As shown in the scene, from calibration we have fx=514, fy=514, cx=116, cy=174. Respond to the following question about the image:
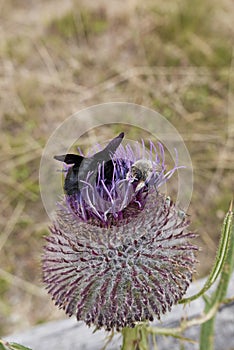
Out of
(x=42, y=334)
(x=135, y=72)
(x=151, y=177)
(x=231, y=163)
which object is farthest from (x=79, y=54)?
(x=151, y=177)

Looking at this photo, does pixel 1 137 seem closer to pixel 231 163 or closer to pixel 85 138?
pixel 85 138

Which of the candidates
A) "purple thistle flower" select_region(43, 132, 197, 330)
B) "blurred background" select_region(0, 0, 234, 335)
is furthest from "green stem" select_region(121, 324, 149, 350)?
"blurred background" select_region(0, 0, 234, 335)

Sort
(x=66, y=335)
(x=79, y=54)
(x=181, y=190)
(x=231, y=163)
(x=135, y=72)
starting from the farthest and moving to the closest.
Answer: (x=79, y=54)
(x=135, y=72)
(x=231, y=163)
(x=66, y=335)
(x=181, y=190)

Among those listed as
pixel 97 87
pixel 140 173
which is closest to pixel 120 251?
pixel 140 173

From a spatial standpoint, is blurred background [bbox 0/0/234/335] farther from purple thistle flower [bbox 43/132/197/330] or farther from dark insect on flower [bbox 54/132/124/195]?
dark insect on flower [bbox 54/132/124/195]

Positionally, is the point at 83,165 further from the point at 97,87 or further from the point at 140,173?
the point at 97,87

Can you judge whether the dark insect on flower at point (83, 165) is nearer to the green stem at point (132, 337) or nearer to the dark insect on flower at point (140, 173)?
the dark insect on flower at point (140, 173)
